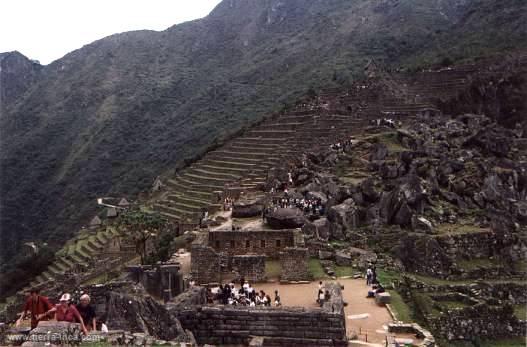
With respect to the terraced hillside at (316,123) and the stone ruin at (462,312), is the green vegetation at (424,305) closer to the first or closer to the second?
the stone ruin at (462,312)

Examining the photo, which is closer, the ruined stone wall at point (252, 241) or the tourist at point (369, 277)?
the tourist at point (369, 277)

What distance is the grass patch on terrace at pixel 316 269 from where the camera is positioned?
55.0 ft

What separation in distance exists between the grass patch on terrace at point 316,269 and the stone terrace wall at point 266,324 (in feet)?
20.8

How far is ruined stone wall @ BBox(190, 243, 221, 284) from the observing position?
1623 cm

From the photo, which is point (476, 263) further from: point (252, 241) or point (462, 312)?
point (252, 241)

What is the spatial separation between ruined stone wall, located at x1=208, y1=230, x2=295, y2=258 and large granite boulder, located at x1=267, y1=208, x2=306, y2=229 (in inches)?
94.1

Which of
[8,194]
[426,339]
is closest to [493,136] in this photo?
[426,339]

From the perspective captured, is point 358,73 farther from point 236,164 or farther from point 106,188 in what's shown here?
point 106,188

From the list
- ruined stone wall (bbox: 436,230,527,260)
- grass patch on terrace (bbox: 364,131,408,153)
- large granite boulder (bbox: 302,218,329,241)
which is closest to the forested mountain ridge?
grass patch on terrace (bbox: 364,131,408,153)

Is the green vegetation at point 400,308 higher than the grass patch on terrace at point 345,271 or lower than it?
lower

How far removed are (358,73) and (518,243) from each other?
202 ft

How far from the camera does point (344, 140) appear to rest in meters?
45.9

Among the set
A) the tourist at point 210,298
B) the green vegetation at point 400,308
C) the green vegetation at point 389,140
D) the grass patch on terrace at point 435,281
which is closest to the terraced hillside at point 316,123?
the green vegetation at point 389,140

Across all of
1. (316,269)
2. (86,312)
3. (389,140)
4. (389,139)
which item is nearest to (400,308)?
(316,269)
